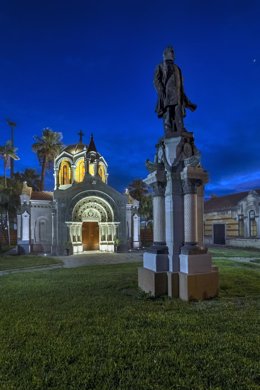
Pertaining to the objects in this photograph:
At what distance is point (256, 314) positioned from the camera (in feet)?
18.3

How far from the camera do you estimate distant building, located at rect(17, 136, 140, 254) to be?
89.2 ft

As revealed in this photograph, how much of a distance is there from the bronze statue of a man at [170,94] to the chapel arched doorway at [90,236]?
23098mm

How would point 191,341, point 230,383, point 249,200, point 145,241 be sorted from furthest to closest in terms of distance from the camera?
point 145,241
point 249,200
point 191,341
point 230,383

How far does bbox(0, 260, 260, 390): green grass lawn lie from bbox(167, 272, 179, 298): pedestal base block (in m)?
0.45

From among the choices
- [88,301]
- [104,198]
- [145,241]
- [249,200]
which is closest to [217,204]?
[249,200]

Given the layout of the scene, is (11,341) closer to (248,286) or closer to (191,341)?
(191,341)

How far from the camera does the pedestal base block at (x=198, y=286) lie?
7035 mm

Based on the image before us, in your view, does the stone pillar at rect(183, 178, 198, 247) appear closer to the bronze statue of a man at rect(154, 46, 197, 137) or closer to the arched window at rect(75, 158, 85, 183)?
the bronze statue of a man at rect(154, 46, 197, 137)

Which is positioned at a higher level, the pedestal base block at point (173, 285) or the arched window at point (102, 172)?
the arched window at point (102, 172)

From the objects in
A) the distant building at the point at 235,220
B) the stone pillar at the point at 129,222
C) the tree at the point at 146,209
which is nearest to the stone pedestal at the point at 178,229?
the stone pillar at the point at 129,222

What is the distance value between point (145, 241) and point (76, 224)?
11.9 m

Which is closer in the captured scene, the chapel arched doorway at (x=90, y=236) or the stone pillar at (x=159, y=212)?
the stone pillar at (x=159, y=212)

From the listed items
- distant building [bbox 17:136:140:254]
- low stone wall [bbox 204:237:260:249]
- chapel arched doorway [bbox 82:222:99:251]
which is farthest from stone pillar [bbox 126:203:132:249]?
low stone wall [bbox 204:237:260:249]

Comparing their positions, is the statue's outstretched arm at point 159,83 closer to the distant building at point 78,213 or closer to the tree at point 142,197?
the distant building at point 78,213
